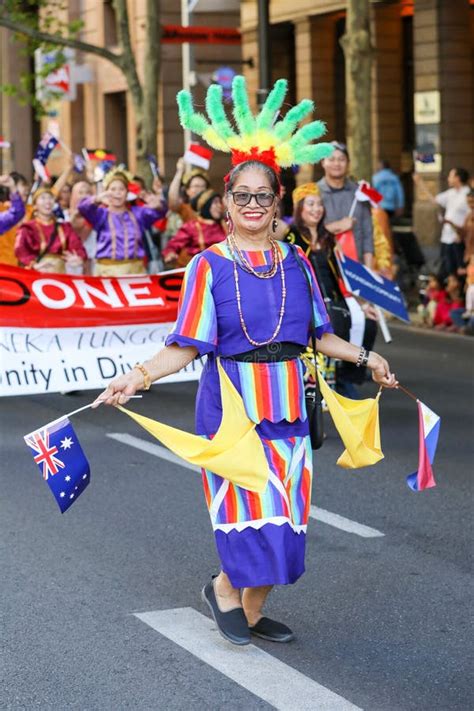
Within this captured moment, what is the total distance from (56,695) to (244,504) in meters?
0.95

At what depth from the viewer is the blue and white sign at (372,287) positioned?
11.8 metres

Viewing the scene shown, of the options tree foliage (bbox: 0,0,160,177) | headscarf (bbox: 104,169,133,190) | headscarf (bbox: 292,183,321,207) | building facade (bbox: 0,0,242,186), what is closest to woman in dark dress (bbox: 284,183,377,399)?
headscarf (bbox: 292,183,321,207)

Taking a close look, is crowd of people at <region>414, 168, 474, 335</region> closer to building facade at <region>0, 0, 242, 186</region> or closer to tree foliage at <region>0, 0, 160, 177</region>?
tree foliage at <region>0, 0, 160, 177</region>

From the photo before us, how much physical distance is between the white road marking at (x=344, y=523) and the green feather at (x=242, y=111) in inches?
99.3

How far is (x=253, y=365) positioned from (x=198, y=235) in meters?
9.20

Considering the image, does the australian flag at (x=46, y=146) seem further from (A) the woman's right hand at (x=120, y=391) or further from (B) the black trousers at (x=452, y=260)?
(A) the woman's right hand at (x=120, y=391)

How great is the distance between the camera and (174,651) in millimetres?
5934

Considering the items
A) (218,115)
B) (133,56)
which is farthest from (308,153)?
(133,56)

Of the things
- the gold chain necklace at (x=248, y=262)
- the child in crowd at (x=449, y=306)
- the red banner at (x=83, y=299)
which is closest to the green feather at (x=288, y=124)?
the gold chain necklace at (x=248, y=262)

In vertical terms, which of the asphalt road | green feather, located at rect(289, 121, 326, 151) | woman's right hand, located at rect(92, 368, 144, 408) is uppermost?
green feather, located at rect(289, 121, 326, 151)

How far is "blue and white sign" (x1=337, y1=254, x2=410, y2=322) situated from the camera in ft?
38.6

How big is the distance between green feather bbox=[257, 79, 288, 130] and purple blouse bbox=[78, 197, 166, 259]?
756 cm

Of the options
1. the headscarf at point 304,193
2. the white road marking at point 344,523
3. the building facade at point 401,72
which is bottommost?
the white road marking at point 344,523

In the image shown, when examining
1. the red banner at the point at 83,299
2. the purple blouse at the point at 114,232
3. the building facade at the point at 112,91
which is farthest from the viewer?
the building facade at the point at 112,91
